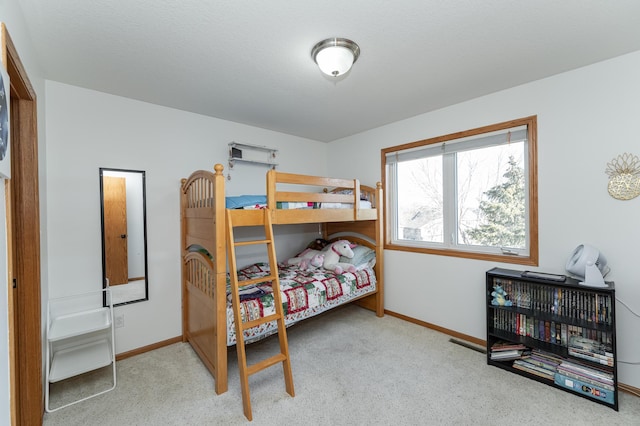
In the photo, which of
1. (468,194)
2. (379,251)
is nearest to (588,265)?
(468,194)

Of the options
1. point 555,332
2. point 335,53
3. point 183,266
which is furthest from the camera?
point 183,266

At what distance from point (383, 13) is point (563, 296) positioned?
2.39m

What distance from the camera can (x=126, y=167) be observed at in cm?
263

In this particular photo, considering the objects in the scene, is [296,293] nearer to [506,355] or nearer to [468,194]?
[506,355]

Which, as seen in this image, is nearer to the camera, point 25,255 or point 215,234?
point 25,255

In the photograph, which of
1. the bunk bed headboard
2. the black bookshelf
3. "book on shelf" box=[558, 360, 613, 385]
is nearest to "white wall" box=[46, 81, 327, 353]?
the bunk bed headboard

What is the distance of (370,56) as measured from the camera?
1997mm

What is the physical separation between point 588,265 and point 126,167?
3853 mm

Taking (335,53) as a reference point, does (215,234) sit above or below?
below

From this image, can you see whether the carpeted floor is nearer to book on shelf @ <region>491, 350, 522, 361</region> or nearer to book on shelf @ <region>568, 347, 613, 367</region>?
book on shelf @ <region>491, 350, 522, 361</region>

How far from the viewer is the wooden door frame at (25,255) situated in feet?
5.16

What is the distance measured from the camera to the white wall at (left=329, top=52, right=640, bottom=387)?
6.67ft

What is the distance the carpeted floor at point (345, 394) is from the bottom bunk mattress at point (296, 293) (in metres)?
0.39

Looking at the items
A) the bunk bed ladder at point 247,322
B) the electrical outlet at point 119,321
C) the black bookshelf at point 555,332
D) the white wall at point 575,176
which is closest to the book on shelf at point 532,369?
the black bookshelf at point 555,332
